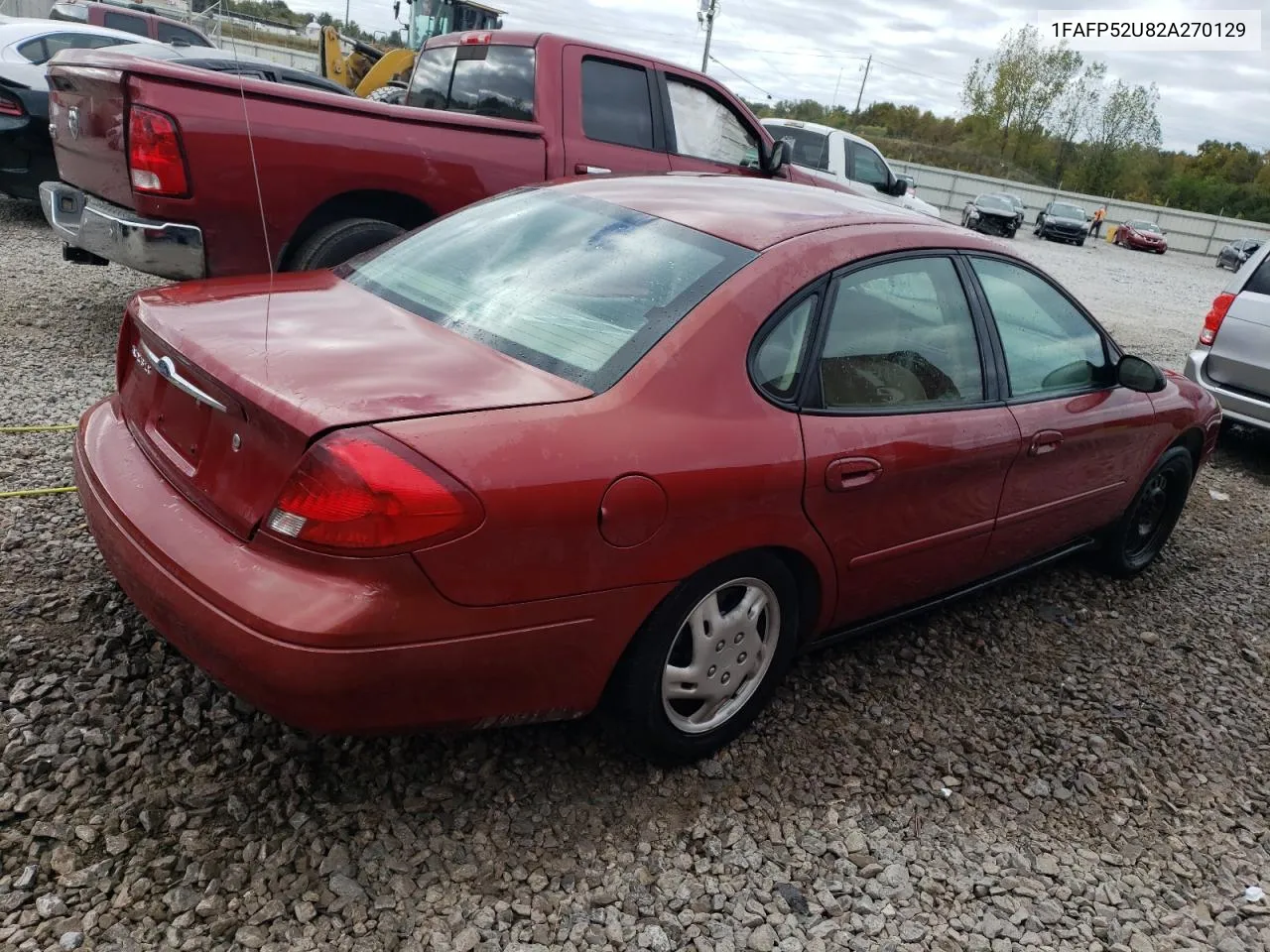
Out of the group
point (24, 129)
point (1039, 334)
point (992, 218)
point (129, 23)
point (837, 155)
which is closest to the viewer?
point (1039, 334)

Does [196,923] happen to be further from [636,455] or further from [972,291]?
[972,291]

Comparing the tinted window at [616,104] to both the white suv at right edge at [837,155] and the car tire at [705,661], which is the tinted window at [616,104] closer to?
the car tire at [705,661]

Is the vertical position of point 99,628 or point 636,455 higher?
point 636,455

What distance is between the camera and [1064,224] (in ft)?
111

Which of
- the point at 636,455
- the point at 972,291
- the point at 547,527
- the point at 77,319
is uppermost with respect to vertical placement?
the point at 972,291

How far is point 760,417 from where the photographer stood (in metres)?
2.45

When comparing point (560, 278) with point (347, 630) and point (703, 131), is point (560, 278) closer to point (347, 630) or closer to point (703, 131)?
point (347, 630)

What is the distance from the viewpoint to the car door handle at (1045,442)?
10.7 ft

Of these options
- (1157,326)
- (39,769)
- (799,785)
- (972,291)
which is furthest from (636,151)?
(1157,326)

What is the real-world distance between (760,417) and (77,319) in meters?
5.13

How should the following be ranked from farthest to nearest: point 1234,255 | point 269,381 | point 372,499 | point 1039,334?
point 1234,255
point 1039,334
point 269,381
point 372,499

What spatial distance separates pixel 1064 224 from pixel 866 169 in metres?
23.9

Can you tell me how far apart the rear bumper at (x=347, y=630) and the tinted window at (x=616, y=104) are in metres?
4.25

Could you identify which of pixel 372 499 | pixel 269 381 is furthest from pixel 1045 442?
pixel 269 381
